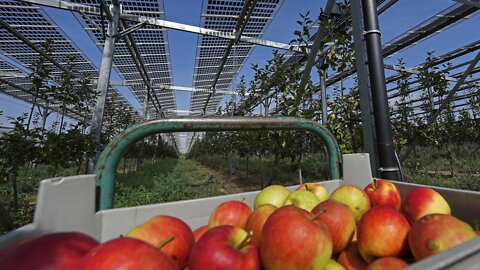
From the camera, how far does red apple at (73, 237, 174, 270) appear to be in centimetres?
47

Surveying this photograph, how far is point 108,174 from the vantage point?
0.87 metres

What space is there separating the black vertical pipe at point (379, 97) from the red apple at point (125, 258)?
1457mm

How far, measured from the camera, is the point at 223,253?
0.60 metres

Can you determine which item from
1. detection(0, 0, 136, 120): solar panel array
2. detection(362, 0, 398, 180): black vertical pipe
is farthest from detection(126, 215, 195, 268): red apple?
detection(0, 0, 136, 120): solar panel array

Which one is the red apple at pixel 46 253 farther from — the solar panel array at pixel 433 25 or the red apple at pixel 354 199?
the solar panel array at pixel 433 25

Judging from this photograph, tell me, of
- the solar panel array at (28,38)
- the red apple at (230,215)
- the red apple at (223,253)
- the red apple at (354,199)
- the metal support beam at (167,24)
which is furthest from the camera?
the solar panel array at (28,38)

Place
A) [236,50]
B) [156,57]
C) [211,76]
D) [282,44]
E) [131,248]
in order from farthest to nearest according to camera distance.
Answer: [211,76] < [156,57] < [236,50] < [282,44] < [131,248]

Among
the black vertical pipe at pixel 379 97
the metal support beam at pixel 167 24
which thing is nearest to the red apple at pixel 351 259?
the black vertical pipe at pixel 379 97

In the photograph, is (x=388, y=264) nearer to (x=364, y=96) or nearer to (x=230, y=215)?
(x=230, y=215)

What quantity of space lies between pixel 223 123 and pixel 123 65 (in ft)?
44.0

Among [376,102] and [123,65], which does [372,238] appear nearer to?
[376,102]

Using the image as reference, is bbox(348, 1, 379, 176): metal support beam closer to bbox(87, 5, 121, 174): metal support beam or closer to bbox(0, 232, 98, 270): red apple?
bbox(0, 232, 98, 270): red apple

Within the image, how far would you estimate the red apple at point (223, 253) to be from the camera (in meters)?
0.59

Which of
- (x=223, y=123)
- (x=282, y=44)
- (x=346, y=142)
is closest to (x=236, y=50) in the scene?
(x=282, y=44)
